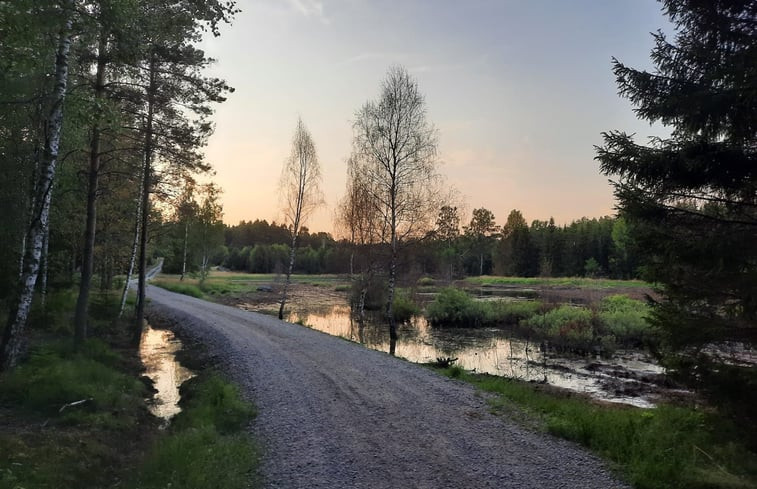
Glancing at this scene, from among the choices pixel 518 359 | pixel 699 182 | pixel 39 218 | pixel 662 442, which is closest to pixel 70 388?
pixel 39 218

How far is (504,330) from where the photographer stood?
24438 mm

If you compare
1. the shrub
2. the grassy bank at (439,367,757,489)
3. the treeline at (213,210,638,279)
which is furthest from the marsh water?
the treeline at (213,210,638,279)

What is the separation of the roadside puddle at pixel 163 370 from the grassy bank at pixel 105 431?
299 mm

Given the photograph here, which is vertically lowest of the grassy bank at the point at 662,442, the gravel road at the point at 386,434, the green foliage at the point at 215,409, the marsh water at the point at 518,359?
the marsh water at the point at 518,359

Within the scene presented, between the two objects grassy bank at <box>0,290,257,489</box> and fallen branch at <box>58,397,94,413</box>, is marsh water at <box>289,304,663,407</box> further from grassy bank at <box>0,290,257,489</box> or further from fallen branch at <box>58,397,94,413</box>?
fallen branch at <box>58,397,94,413</box>

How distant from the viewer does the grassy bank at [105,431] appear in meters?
5.66

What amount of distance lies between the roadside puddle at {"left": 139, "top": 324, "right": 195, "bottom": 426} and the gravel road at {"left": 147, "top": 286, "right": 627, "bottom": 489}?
4.94ft

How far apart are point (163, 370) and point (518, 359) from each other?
12312mm

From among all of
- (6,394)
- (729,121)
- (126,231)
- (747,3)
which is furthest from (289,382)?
(126,231)

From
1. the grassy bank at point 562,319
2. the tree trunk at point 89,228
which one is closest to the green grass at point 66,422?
the tree trunk at point 89,228

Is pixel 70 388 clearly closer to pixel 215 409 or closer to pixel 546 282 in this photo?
pixel 215 409

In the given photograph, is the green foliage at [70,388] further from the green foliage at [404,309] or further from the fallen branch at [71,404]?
the green foliage at [404,309]

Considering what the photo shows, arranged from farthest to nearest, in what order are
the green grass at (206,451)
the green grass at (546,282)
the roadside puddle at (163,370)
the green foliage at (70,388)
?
the green grass at (546,282) → the roadside puddle at (163,370) → the green foliage at (70,388) → the green grass at (206,451)

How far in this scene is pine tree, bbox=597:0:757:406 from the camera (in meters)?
5.75
